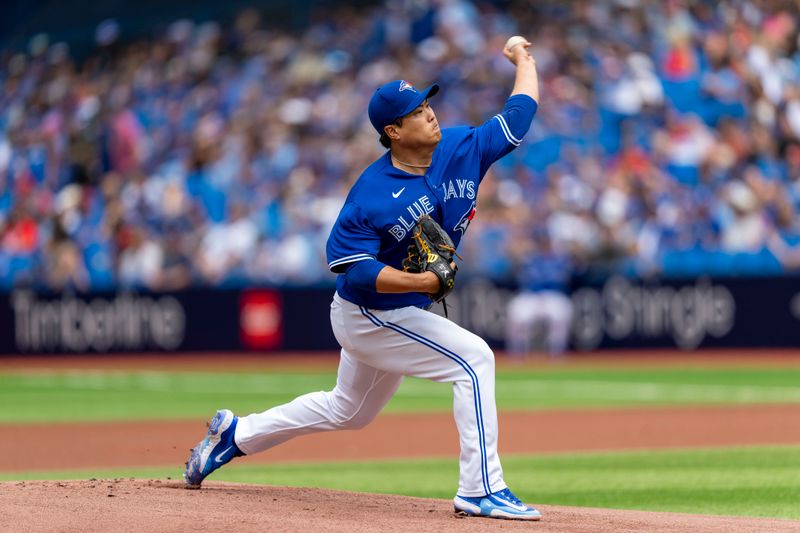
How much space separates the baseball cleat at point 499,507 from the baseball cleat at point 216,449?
1.48m

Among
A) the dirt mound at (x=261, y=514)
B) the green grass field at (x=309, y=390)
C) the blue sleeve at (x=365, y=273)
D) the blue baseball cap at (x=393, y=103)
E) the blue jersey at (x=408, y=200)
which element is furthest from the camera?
the green grass field at (x=309, y=390)

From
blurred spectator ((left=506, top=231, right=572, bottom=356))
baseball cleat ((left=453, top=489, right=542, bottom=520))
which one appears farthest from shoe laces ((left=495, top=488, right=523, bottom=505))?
blurred spectator ((left=506, top=231, right=572, bottom=356))

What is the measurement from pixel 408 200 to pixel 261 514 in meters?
1.56

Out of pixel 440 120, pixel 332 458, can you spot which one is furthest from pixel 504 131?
pixel 440 120

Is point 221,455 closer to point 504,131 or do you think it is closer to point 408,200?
point 408,200

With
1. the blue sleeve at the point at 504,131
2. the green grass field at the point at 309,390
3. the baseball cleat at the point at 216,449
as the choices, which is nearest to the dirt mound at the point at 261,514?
the baseball cleat at the point at 216,449

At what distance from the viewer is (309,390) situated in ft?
56.9

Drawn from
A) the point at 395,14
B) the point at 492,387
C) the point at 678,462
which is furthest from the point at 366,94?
the point at 492,387

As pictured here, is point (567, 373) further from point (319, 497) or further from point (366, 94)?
point (319, 497)

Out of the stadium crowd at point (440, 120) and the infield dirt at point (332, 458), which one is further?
the stadium crowd at point (440, 120)

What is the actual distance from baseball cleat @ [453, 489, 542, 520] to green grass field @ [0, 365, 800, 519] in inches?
64.2

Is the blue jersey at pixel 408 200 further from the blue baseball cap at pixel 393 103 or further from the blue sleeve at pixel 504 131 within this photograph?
the blue baseball cap at pixel 393 103

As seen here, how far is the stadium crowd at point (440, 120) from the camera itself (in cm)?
2216

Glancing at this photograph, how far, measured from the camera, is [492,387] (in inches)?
245
